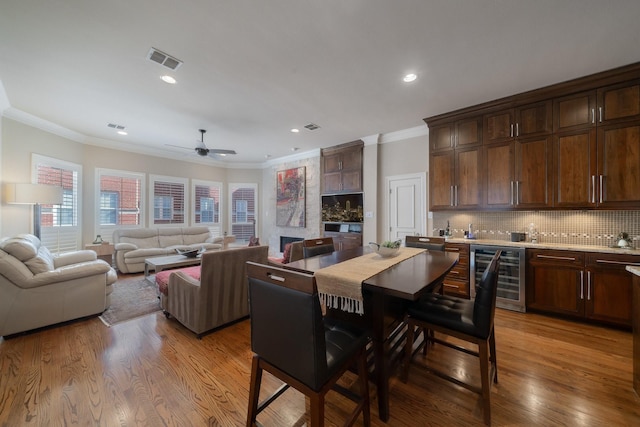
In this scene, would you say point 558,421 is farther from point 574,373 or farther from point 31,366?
point 31,366

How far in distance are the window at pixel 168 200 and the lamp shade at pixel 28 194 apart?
2479 millimetres

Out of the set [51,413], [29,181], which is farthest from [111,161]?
[51,413]

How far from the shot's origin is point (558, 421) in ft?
5.14

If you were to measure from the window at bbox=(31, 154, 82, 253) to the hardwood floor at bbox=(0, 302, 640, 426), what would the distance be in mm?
2976

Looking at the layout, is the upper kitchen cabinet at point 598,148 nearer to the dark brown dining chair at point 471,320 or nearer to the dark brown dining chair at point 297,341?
the dark brown dining chair at point 471,320

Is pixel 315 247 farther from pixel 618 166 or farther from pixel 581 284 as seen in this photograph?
pixel 618 166

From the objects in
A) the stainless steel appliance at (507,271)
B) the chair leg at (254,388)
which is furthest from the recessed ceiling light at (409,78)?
the chair leg at (254,388)

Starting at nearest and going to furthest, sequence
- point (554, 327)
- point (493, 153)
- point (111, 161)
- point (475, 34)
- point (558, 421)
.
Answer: point (558, 421)
point (475, 34)
point (554, 327)
point (493, 153)
point (111, 161)

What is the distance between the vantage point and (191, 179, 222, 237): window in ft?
23.6

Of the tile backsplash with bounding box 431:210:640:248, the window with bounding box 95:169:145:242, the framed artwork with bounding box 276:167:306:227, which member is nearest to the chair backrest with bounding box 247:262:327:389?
the tile backsplash with bounding box 431:210:640:248

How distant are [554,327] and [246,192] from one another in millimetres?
7681

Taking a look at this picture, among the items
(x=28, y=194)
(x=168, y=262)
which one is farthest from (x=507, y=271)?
(x=28, y=194)

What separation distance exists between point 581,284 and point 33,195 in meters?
7.68

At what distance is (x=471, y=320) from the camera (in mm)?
1657
